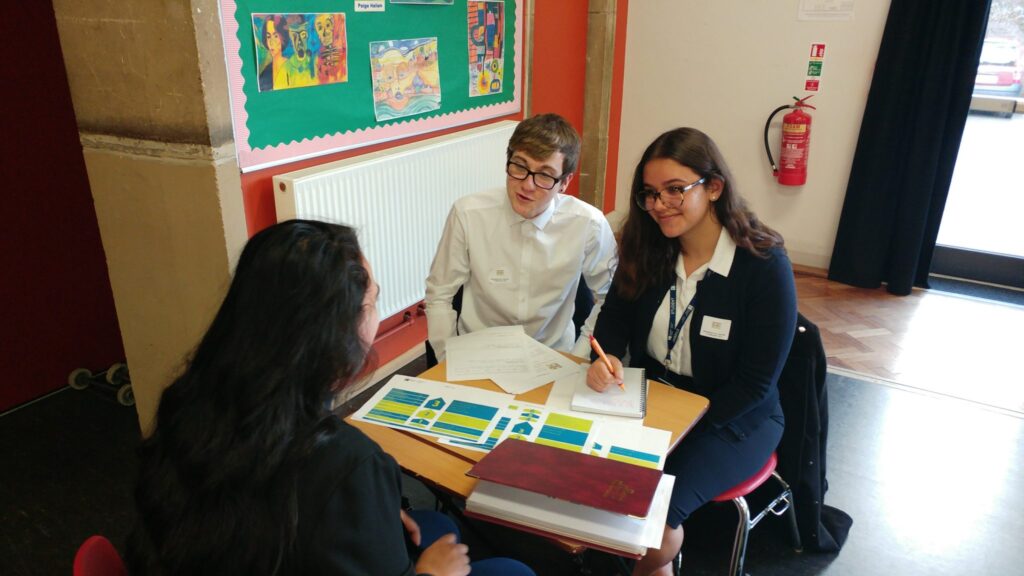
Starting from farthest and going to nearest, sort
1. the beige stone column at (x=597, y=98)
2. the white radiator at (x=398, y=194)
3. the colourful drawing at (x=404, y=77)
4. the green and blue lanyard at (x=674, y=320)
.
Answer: the beige stone column at (x=597, y=98) < the colourful drawing at (x=404, y=77) < the white radiator at (x=398, y=194) < the green and blue lanyard at (x=674, y=320)

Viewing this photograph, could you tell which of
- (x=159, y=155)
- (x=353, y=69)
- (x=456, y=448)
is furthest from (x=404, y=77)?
(x=456, y=448)

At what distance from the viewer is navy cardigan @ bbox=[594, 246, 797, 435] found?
1872 millimetres

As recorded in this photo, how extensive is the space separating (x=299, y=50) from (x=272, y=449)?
2.03m

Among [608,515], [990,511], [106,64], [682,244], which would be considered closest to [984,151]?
[990,511]

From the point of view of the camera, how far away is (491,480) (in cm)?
133

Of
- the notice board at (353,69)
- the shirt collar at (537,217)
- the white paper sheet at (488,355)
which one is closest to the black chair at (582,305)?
the shirt collar at (537,217)

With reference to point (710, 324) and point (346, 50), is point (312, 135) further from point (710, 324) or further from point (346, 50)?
point (710, 324)

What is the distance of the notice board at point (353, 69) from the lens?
2.52m

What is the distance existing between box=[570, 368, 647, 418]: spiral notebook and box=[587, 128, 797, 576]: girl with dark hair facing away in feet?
0.10

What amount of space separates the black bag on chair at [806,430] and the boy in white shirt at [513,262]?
625mm

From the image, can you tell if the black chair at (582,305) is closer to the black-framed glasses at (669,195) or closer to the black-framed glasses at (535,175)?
the black-framed glasses at (535,175)

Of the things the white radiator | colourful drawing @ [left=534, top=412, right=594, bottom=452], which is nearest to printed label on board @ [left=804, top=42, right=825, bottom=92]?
the white radiator

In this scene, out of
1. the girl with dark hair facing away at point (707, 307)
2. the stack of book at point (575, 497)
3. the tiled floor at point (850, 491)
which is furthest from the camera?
the tiled floor at point (850, 491)

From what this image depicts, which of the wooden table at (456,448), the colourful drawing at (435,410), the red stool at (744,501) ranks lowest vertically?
the red stool at (744,501)
